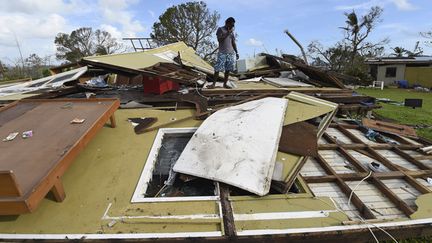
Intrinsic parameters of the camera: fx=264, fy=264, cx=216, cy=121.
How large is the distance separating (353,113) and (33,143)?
5727 mm

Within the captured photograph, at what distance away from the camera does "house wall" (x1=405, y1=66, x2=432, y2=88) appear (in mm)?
20578

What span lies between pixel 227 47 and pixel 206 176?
3.95 meters

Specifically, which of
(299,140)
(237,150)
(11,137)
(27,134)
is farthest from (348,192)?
(11,137)

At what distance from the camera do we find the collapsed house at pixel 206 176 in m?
2.08

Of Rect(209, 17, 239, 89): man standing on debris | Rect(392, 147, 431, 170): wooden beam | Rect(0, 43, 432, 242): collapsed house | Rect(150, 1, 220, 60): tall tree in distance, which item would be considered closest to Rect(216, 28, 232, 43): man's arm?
Rect(209, 17, 239, 89): man standing on debris

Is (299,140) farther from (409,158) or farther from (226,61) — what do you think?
(226,61)

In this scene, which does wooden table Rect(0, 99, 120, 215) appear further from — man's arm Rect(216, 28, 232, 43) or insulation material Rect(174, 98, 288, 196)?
man's arm Rect(216, 28, 232, 43)

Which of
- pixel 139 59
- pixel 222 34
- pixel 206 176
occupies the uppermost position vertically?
pixel 222 34

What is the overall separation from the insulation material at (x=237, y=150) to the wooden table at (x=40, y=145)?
1.06 meters

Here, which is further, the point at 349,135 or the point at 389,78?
the point at 389,78

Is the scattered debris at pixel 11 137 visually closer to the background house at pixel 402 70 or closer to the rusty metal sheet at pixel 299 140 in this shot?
the rusty metal sheet at pixel 299 140

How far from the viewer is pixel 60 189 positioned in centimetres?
233

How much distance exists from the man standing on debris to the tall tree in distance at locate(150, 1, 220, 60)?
1736 centimetres

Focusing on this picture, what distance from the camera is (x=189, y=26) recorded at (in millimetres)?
22859
